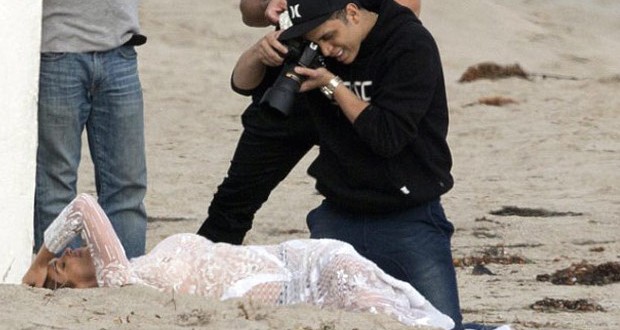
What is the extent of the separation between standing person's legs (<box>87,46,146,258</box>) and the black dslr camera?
103cm

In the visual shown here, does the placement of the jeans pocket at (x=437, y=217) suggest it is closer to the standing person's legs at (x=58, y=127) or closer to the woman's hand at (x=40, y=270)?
the woman's hand at (x=40, y=270)

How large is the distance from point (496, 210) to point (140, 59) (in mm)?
5510

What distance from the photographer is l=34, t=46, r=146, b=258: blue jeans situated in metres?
6.06

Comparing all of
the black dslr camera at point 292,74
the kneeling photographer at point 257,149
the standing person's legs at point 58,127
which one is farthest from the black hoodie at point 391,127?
the standing person's legs at point 58,127

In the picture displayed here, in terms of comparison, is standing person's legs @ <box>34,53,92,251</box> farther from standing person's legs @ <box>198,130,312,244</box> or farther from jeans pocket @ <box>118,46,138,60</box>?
standing person's legs @ <box>198,130,312,244</box>

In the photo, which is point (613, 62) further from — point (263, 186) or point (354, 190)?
point (354, 190)

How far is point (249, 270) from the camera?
5055 mm

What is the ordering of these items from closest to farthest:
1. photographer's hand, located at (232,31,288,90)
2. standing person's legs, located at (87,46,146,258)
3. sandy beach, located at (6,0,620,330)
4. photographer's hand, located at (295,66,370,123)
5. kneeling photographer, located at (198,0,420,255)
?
sandy beach, located at (6,0,620,330)
photographer's hand, located at (295,66,370,123)
photographer's hand, located at (232,31,288,90)
kneeling photographer, located at (198,0,420,255)
standing person's legs, located at (87,46,146,258)

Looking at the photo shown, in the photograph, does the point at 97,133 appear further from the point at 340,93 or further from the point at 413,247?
the point at 413,247

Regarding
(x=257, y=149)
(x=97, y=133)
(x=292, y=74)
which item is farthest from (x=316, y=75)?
(x=97, y=133)

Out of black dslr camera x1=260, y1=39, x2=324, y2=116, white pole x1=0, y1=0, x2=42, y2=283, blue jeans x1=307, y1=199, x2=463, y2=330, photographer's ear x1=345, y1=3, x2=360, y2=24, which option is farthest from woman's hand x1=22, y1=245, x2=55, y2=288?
photographer's ear x1=345, y1=3, x2=360, y2=24

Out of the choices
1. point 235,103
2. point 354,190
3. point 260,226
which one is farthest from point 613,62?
point 354,190

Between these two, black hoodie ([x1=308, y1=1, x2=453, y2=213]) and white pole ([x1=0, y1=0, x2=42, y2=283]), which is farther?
white pole ([x1=0, y1=0, x2=42, y2=283])

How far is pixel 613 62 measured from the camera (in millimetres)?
15703
